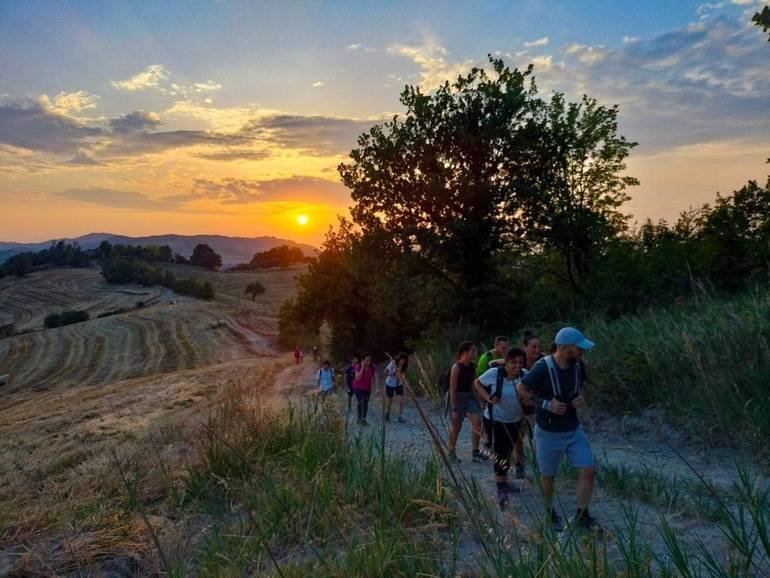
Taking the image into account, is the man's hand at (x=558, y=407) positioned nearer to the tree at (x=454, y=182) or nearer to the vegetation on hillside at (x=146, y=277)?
the tree at (x=454, y=182)

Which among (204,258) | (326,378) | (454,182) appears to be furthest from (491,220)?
(204,258)

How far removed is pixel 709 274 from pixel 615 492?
15027 mm

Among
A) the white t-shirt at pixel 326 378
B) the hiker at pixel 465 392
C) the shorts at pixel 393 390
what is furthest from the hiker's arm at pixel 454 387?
the white t-shirt at pixel 326 378

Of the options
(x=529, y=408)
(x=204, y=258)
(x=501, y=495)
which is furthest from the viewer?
(x=204, y=258)

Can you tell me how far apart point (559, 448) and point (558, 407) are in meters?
0.48

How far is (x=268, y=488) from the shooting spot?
16.8ft

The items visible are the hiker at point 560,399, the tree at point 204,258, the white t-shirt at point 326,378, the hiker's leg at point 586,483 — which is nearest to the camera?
the hiker's leg at point 586,483

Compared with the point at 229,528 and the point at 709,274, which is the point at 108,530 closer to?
the point at 229,528

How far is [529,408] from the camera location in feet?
20.5

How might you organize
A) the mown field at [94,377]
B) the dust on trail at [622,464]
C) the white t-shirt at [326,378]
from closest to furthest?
the dust on trail at [622,464]
the mown field at [94,377]
the white t-shirt at [326,378]

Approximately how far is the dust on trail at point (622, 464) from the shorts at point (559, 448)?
0.92 feet

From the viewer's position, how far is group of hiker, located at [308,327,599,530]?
5.33 m

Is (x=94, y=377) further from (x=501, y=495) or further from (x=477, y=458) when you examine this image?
(x=501, y=495)

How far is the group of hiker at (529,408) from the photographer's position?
5.33 metres
